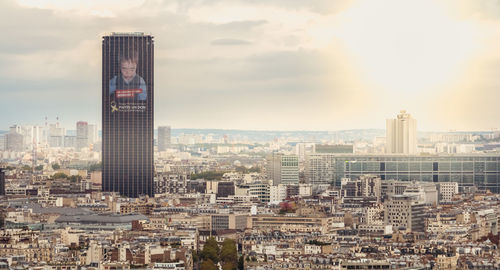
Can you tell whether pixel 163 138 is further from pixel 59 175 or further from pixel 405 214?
pixel 405 214

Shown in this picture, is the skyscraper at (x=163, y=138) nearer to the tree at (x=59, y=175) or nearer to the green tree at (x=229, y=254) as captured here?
the tree at (x=59, y=175)

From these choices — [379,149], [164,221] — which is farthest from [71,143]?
[164,221]

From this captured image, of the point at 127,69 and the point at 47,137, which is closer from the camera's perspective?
the point at 127,69

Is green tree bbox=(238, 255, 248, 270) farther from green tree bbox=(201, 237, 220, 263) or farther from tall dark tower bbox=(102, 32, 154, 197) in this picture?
tall dark tower bbox=(102, 32, 154, 197)

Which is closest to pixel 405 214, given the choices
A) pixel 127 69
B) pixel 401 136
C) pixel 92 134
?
pixel 127 69

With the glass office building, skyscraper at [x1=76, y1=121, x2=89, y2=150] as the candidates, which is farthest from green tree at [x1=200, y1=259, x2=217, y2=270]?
skyscraper at [x1=76, y1=121, x2=89, y2=150]
